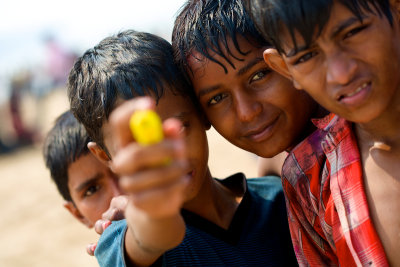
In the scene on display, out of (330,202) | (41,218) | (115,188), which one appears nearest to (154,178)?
(330,202)

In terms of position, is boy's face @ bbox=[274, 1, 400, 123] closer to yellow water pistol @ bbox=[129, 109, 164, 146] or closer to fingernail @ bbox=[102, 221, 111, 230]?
yellow water pistol @ bbox=[129, 109, 164, 146]

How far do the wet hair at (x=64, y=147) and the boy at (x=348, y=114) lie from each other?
1356 mm

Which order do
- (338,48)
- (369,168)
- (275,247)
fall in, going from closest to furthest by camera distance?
(338,48) → (369,168) → (275,247)

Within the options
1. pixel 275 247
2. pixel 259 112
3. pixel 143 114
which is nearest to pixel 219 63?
pixel 259 112

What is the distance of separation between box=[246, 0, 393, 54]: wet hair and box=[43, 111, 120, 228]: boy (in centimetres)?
138

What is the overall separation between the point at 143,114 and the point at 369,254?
41.0 inches

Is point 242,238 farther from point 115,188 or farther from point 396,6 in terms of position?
point 396,6

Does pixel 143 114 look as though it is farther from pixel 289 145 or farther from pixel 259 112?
pixel 289 145

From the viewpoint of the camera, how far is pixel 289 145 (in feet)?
7.33

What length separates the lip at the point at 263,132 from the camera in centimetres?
216

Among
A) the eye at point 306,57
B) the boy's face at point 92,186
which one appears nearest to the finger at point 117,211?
the boy's face at point 92,186

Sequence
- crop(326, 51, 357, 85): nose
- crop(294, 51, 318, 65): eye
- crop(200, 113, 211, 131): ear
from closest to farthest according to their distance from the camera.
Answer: crop(326, 51, 357, 85): nose, crop(294, 51, 318, 65): eye, crop(200, 113, 211, 131): ear

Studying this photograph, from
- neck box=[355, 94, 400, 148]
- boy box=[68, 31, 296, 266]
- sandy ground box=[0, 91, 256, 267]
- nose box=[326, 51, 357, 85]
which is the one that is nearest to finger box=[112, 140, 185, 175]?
boy box=[68, 31, 296, 266]

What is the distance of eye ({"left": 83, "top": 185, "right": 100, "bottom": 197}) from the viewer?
2.75 meters
